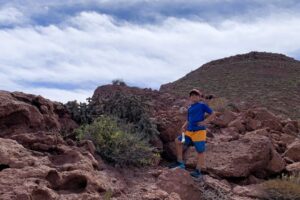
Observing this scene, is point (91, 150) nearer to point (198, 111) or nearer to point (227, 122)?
point (198, 111)

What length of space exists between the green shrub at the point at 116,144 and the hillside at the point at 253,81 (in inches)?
497

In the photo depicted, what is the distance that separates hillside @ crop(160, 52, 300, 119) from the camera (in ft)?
81.4

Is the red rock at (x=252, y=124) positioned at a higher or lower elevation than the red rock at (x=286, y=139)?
higher

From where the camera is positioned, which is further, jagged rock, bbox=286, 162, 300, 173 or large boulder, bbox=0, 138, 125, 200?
jagged rock, bbox=286, 162, 300, 173

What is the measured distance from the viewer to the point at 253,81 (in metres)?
31.2

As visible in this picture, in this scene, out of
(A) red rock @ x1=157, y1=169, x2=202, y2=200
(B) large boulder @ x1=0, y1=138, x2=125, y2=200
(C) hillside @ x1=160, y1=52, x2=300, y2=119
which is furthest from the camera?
(C) hillside @ x1=160, y1=52, x2=300, y2=119

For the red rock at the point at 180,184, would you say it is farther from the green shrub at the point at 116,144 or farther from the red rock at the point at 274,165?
the red rock at the point at 274,165

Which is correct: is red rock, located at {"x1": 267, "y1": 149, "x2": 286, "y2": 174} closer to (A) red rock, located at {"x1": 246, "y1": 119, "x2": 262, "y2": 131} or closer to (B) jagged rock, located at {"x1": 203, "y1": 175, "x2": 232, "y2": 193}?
(B) jagged rock, located at {"x1": 203, "y1": 175, "x2": 232, "y2": 193}

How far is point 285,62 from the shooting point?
1485 inches

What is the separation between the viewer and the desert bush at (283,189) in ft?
24.6

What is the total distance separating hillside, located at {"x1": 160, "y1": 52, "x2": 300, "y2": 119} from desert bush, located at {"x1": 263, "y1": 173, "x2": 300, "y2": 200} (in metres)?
12.0

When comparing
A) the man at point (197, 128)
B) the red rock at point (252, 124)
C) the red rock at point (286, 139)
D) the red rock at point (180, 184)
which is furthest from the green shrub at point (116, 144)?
the red rock at point (286, 139)

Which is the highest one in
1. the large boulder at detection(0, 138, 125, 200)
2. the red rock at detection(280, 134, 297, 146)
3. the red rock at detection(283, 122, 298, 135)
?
the red rock at detection(283, 122, 298, 135)

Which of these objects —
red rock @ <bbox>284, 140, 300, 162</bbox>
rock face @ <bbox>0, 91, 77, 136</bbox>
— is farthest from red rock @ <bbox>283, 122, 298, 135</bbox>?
rock face @ <bbox>0, 91, 77, 136</bbox>
